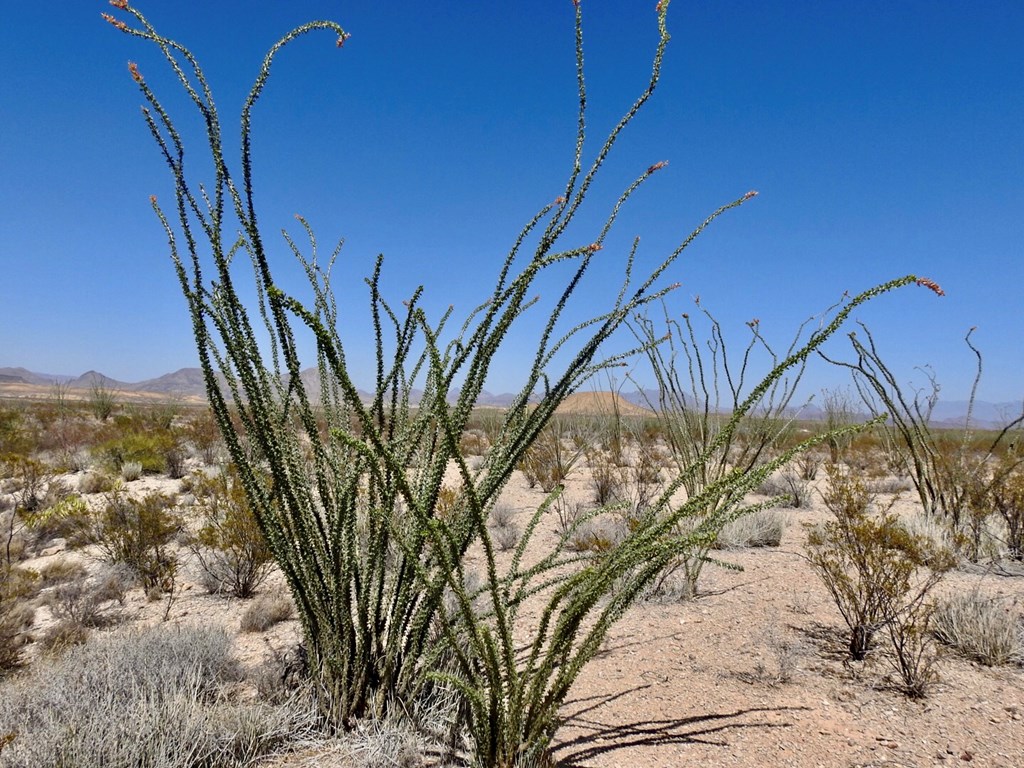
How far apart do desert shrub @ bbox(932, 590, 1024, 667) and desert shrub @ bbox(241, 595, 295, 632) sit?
4.70m

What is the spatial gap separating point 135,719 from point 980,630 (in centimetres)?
464

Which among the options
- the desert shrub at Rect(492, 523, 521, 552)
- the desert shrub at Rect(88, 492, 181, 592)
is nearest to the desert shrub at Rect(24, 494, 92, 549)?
the desert shrub at Rect(88, 492, 181, 592)

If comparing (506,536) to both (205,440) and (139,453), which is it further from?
(205,440)

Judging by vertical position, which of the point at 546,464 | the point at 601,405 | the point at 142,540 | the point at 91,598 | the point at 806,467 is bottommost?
the point at 91,598

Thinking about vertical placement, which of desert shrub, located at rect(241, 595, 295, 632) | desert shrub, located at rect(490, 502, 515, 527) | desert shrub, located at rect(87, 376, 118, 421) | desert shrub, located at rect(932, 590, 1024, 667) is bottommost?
desert shrub, located at rect(241, 595, 295, 632)

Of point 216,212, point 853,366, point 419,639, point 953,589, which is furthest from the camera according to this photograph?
point 853,366

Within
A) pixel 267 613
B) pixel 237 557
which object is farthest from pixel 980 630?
pixel 237 557

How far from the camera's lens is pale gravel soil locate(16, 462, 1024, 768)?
103 inches

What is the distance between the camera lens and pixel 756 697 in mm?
3166

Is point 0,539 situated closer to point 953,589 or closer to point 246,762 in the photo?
point 246,762

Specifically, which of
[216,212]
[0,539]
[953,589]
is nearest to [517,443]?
[216,212]

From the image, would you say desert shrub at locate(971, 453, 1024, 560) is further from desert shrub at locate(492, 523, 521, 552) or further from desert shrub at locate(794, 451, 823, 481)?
desert shrub at locate(492, 523, 521, 552)

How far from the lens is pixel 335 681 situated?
8.56 feet

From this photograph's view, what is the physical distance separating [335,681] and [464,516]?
3.01 feet
